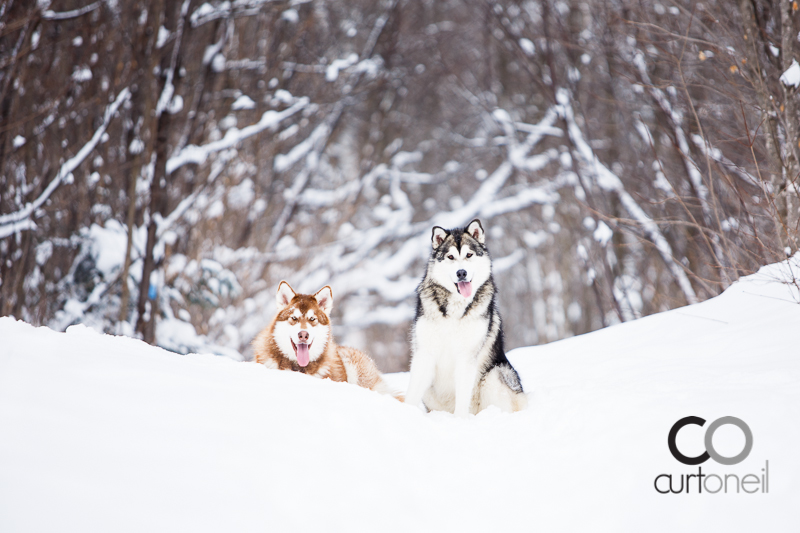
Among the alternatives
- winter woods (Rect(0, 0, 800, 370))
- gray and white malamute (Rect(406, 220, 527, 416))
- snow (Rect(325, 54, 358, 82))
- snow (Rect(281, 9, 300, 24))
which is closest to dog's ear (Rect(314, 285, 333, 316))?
gray and white malamute (Rect(406, 220, 527, 416))

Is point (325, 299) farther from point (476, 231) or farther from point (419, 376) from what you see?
point (476, 231)

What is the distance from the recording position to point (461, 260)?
13.8 ft

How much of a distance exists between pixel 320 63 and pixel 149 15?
5.37 meters

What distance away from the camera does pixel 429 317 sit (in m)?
4.18

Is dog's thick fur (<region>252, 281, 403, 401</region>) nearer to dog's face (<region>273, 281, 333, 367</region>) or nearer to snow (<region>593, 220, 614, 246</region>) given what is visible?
dog's face (<region>273, 281, 333, 367</region>)

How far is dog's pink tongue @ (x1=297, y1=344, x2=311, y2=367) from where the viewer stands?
4.26 metres

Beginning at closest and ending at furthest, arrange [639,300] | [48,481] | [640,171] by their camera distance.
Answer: [48,481] < [640,171] < [639,300]

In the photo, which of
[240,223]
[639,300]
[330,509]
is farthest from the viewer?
[639,300]

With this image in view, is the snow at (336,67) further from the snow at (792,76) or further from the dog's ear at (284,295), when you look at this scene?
the snow at (792,76)

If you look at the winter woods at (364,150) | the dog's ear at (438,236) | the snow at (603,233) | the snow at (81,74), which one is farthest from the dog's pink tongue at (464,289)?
the snow at (81,74)

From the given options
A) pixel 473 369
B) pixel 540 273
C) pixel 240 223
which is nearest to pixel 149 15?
pixel 240 223

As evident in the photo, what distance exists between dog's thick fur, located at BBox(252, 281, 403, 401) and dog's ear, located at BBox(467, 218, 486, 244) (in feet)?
4.61

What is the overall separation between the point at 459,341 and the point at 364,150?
10983 mm

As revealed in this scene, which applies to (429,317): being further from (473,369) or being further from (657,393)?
(657,393)
